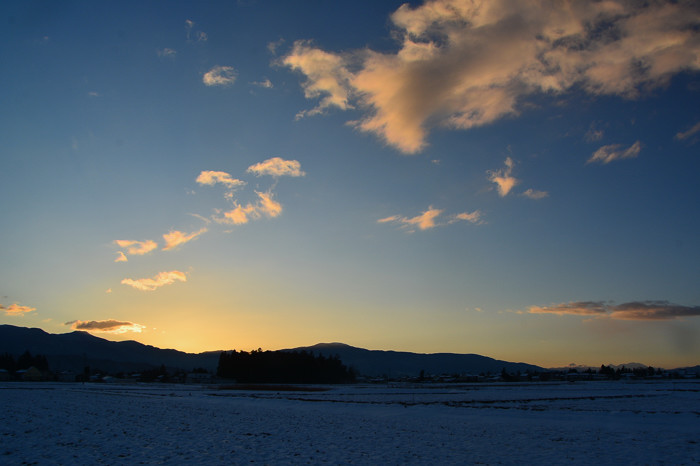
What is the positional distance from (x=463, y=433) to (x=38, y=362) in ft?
673

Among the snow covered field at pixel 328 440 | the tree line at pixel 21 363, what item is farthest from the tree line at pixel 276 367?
the snow covered field at pixel 328 440

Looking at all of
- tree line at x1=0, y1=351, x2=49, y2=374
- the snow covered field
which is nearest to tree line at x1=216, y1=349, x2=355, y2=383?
tree line at x1=0, y1=351, x2=49, y2=374

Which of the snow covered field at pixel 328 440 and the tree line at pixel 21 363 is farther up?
the snow covered field at pixel 328 440

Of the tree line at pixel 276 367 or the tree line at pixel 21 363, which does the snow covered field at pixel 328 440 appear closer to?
the tree line at pixel 276 367

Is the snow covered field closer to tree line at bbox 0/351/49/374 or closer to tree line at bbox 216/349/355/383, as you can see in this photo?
tree line at bbox 216/349/355/383

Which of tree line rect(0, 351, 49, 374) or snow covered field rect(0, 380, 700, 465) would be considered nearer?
snow covered field rect(0, 380, 700, 465)

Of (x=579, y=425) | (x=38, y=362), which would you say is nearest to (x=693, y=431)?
(x=579, y=425)

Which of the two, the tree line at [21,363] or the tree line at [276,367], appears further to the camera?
the tree line at [21,363]

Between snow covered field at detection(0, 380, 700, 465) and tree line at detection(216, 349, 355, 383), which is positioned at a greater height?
snow covered field at detection(0, 380, 700, 465)

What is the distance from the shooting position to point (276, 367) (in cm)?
15725

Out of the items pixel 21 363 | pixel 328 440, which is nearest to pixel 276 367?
pixel 21 363

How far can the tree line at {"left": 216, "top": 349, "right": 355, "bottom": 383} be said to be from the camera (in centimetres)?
15365

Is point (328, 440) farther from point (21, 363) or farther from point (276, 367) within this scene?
point (21, 363)

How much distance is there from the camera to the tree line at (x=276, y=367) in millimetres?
153650
